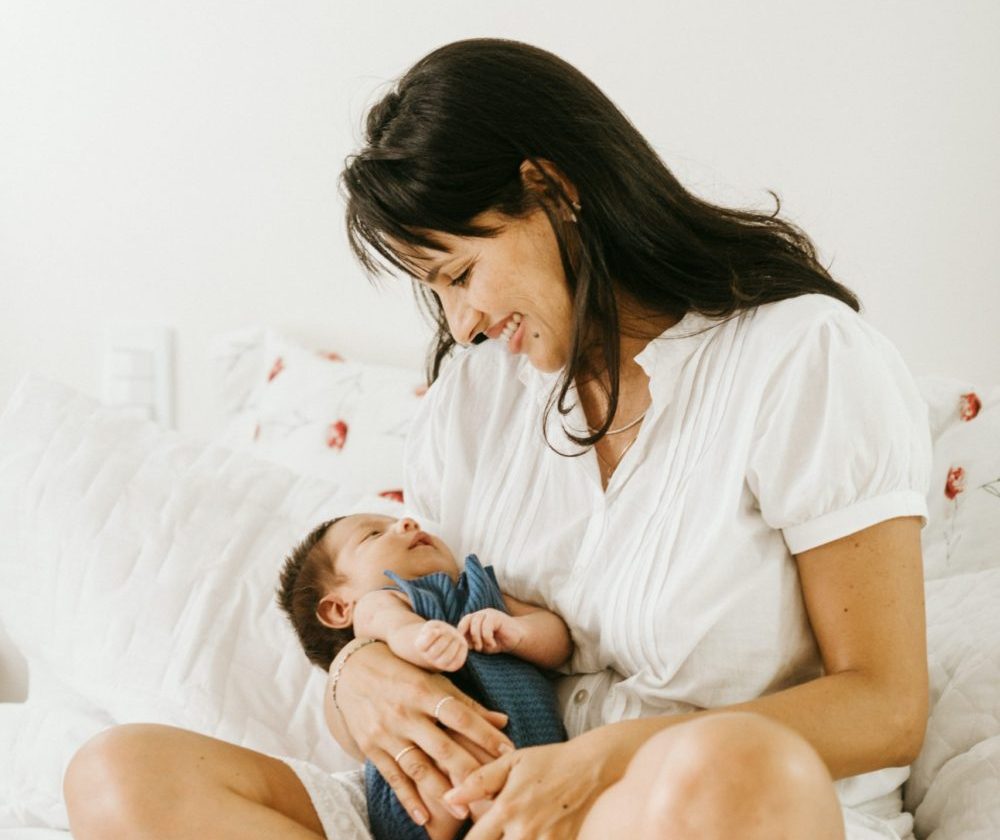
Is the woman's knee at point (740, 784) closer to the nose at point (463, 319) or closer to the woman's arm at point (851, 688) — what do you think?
the woman's arm at point (851, 688)

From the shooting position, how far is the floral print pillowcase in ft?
4.32

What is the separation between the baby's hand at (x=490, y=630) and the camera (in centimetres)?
109

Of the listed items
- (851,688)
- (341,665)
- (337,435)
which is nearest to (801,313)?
(851,688)

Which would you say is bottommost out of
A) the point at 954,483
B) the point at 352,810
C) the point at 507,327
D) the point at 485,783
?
the point at 352,810

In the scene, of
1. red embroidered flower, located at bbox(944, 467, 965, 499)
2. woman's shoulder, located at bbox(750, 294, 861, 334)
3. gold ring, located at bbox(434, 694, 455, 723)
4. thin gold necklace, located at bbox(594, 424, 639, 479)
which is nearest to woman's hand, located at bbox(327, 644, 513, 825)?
gold ring, located at bbox(434, 694, 455, 723)

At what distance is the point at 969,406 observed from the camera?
1.40 metres

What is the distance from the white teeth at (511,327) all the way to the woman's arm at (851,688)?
366mm

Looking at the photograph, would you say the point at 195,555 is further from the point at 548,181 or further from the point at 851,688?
the point at 851,688

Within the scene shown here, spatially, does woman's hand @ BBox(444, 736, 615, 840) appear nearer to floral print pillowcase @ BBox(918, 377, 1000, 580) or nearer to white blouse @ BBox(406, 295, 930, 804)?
white blouse @ BBox(406, 295, 930, 804)

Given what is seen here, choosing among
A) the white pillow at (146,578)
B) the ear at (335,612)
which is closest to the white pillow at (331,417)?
the white pillow at (146,578)

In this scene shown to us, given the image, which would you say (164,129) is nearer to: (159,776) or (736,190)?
(736,190)

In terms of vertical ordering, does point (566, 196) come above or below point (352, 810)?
above

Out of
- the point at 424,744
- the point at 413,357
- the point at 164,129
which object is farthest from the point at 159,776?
the point at 164,129

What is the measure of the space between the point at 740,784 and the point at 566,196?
24.0 inches
